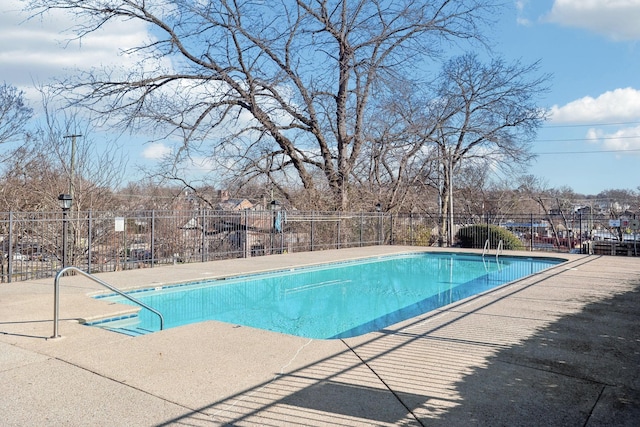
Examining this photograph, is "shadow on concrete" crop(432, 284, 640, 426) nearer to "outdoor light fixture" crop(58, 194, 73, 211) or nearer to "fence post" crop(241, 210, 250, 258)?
"outdoor light fixture" crop(58, 194, 73, 211)

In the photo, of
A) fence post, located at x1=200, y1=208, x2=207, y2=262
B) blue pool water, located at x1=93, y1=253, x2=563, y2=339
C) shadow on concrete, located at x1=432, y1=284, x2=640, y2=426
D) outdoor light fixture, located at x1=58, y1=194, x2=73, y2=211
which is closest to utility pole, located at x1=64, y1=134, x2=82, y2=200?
outdoor light fixture, located at x1=58, y1=194, x2=73, y2=211

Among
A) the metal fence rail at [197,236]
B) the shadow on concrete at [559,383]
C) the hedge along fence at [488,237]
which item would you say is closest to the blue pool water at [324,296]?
the metal fence rail at [197,236]

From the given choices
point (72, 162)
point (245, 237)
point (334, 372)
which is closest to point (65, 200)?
point (72, 162)

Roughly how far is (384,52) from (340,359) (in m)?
A: 20.1

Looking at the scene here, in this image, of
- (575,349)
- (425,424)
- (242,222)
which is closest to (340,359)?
(425,424)

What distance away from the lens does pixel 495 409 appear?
3557 millimetres

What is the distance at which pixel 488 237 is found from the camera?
789 inches

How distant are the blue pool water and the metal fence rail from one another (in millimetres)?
2851

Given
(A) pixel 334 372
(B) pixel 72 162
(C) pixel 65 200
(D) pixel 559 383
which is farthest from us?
(B) pixel 72 162

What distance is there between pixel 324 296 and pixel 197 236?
218 inches

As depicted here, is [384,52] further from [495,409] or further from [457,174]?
[495,409]

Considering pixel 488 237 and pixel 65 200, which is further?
pixel 488 237

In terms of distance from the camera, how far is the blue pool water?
27.3 ft

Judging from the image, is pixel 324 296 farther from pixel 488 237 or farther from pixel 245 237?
pixel 488 237
